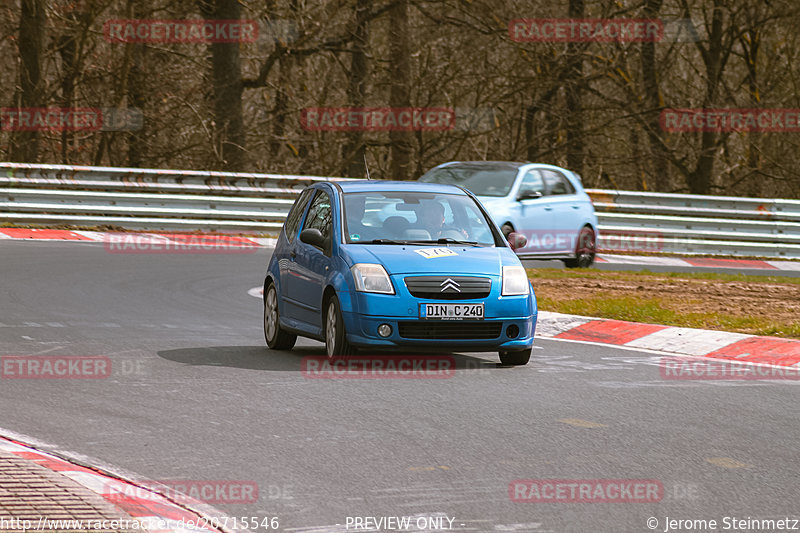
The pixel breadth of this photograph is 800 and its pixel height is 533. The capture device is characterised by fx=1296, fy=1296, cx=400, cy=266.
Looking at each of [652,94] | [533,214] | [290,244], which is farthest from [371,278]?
[652,94]

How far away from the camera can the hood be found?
10.5m

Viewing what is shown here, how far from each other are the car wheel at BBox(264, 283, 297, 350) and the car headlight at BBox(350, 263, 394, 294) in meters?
1.54

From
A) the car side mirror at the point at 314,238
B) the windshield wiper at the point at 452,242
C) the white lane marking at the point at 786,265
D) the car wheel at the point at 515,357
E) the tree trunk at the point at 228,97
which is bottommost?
the white lane marking at the point at 786,265

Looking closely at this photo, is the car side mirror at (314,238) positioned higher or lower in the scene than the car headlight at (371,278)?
higher

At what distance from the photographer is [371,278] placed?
10367 mm

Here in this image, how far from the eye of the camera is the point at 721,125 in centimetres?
3238

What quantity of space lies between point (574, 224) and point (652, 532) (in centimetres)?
1607

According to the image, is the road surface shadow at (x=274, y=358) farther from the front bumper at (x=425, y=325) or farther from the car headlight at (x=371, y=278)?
the car headlight at (x=371, y=278)

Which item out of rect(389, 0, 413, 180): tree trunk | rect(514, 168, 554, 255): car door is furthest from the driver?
rect(389, 0, 413, 180): tree trunk

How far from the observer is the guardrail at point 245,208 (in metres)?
23.8

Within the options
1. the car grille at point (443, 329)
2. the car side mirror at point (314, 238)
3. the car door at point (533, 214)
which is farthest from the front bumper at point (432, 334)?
the car door at point (533, 214)

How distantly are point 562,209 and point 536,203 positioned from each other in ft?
2.98

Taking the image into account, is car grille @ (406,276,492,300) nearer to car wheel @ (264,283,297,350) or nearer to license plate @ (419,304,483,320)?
license plate @ (419,304,483,320)

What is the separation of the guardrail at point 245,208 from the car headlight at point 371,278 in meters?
14.4
